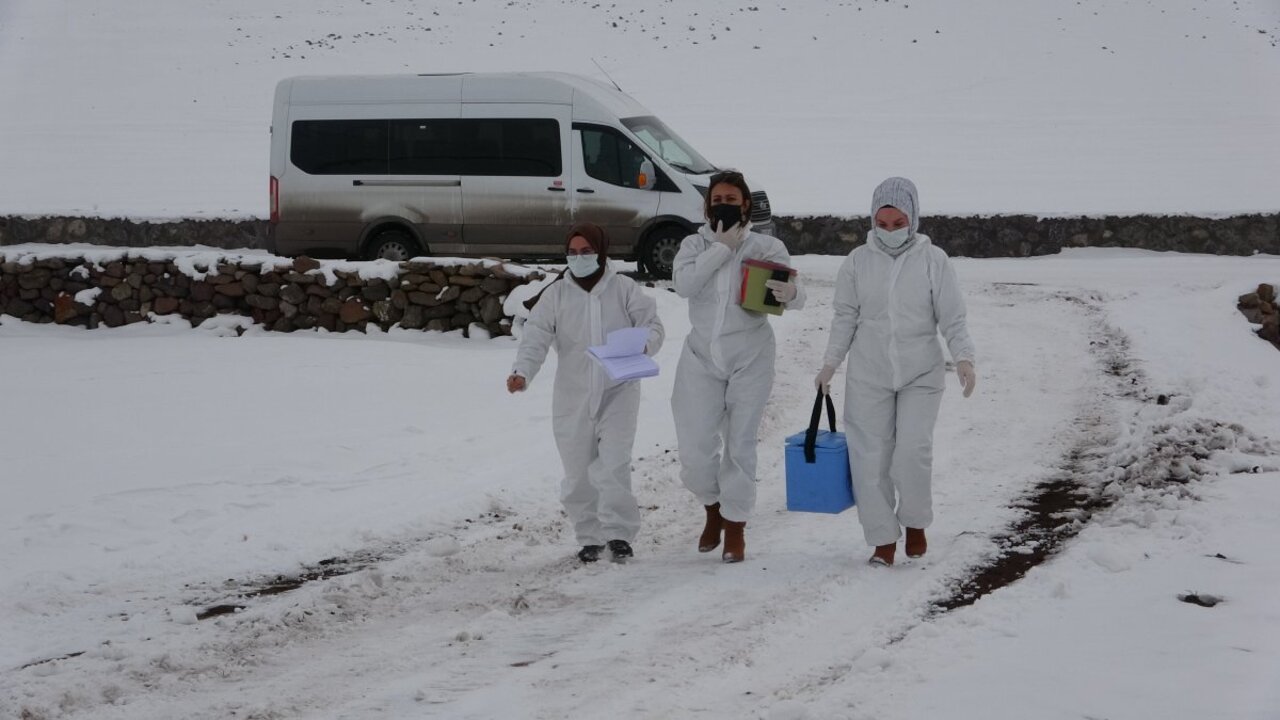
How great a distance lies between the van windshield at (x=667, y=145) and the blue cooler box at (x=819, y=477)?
885 cm

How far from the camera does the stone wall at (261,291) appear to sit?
1244 centimetres

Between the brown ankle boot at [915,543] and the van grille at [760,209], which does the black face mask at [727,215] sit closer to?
the brown ankle boot at [915,543]

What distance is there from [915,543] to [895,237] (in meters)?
1.31

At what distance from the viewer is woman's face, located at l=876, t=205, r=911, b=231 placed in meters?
6.16

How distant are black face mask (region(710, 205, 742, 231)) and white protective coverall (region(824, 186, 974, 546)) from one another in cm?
51

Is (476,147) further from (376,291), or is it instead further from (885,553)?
(885,553)

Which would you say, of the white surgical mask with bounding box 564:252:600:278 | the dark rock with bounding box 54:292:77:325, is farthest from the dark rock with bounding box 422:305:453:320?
the white surgical mask with bounding box 564:252:600:278

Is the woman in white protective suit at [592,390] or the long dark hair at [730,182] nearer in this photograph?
the long dark hair at [730,182]

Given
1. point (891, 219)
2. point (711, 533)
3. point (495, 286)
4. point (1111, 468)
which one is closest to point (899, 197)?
point (891, 219)

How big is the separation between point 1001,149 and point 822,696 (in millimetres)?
32167

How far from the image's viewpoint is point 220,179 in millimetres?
32438

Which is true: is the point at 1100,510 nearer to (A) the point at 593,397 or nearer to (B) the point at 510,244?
(A) the point at 593,397

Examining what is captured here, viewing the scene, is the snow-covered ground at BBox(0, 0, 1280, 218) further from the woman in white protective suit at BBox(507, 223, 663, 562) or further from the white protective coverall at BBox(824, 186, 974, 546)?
the white protective coverall at BBox(824, 186, 974, 546)

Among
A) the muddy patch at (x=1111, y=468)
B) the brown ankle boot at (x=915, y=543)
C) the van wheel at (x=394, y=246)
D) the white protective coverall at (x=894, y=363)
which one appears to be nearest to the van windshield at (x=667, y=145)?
the van wheel at (x=394, y=246)
